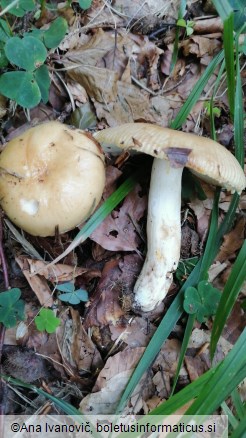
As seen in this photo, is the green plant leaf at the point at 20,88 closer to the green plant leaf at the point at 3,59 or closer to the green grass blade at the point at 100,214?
the green plant leaf at the point at 3,59

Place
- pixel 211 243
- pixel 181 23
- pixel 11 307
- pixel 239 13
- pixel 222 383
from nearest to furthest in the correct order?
1. pixel 222 383
2. pixel 11 307
3. pixel 211 243
4. pixel 239 13
5. pixel 181 23

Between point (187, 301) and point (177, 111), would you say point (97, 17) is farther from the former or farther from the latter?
point (187, 301)

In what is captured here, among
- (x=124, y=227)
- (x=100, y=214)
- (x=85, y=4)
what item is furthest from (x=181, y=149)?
(x=85, y=4)

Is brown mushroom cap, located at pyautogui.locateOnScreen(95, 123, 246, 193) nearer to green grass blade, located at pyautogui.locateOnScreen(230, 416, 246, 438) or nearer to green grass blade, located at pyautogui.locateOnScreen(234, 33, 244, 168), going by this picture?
green grass blade, located at pyautogui.locateOnScreen(234, 33, 244, 168)

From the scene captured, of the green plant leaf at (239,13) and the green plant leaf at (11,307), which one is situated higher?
the green plant leaf at (239,13)

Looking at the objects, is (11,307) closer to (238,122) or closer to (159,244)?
(159,244)

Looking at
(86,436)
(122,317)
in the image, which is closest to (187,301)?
(122,317)

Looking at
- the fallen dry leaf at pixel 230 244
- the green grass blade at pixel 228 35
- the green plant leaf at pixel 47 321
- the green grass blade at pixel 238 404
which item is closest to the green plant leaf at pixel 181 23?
the green grass blade at pixel 228 35
